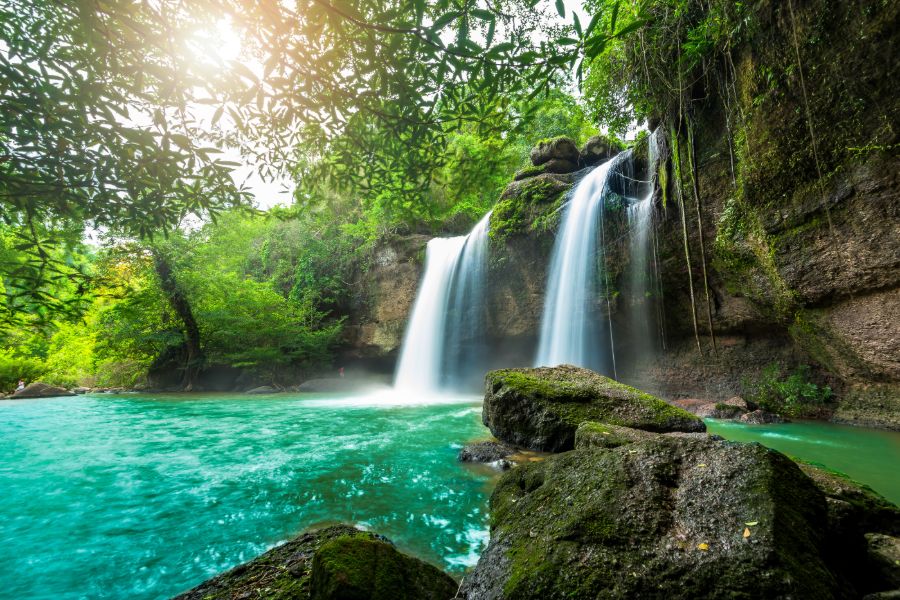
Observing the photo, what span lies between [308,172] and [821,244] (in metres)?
8.03

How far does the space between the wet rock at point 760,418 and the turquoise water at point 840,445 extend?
243mm

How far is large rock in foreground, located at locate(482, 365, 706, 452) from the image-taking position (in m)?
4.70

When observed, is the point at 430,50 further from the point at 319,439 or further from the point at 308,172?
the point at 319,439

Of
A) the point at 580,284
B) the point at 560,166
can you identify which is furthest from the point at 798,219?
the point at 560,166

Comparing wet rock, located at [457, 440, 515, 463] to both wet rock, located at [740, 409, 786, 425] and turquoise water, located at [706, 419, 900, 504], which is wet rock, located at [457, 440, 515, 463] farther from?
wet rock, located at [740, 409, 786, 425]

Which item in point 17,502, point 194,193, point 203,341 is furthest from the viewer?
point 203,341

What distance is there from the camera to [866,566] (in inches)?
75.5

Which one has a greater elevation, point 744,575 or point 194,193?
point 194,193

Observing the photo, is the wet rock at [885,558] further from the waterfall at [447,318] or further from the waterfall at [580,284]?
the waterfall at [447,318]

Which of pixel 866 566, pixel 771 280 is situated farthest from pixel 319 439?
pixel 771 280

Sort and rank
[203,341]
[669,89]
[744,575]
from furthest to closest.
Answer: [203,341] → [669,89] → [744,575]

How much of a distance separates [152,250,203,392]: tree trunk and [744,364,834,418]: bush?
2092cm

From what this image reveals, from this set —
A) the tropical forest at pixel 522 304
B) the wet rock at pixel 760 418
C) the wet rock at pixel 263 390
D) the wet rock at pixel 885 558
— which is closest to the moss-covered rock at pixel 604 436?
the tropical forest at pixel 522 304

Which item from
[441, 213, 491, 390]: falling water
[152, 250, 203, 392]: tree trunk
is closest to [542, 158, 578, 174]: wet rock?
[441, 213, 491, 390]: falling water
